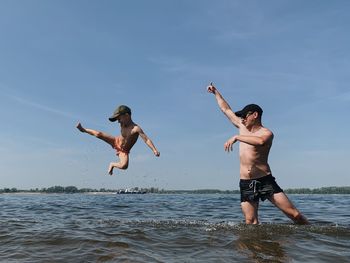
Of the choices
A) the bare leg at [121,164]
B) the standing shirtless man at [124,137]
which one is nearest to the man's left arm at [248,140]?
the standing shirtless man at [124,137]

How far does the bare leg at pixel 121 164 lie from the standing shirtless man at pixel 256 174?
2884 mm

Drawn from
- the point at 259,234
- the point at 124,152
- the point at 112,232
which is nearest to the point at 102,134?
the point at 124,152

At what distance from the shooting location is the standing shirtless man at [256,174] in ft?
29.3

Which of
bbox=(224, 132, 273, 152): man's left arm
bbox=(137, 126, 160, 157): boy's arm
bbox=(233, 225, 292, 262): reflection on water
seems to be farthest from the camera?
bbox=(137, 126, 160, 157): boy's arm

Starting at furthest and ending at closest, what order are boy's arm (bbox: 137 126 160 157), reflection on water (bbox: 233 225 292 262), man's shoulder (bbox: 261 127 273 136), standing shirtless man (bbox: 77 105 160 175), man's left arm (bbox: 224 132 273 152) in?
standing shirtless man (bbox: 77 105 160 175) < boy's arm (bbox: 137 126 160 157) < man's shoulder (bbox: 261 127 273 136) < man's left arm (bbox: 224 132 273 152) < reflection on water (bbox: 233 225 292 262)

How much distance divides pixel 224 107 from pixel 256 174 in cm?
201

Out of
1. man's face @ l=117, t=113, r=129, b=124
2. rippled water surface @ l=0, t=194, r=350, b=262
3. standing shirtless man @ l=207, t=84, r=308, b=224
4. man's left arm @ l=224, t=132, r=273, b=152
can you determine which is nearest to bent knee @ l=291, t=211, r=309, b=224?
standing shirtless man @ l=207, t=84, r=308, b=224

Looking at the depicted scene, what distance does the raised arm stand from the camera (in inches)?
387

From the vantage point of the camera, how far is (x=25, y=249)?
7.15 metres

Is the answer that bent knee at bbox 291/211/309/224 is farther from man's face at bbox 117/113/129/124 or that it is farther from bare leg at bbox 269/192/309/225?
man's face at bbox 117/113/129/124

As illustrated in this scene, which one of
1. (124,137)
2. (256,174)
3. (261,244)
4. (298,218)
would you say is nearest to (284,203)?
(298,218)

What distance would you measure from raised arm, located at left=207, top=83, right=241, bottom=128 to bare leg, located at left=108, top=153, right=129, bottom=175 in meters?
2.69

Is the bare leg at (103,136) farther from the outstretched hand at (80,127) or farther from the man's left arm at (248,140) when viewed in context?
the man's left arm at (248,140)

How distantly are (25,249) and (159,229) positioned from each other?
315 centimetres
